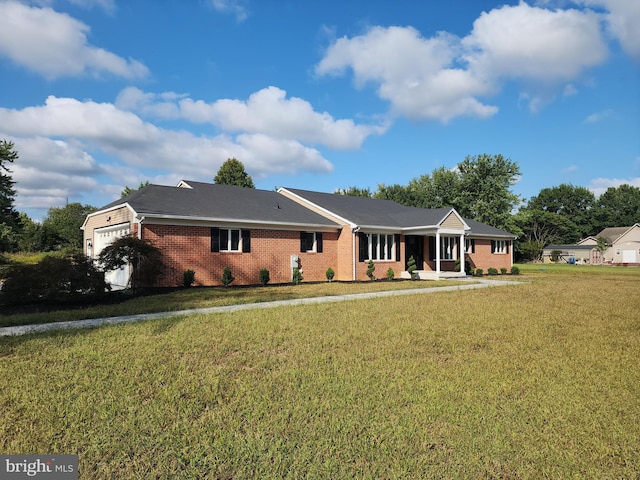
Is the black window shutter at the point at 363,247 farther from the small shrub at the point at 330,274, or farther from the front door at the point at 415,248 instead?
the front door at the point at 415,248

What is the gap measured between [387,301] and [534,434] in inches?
333

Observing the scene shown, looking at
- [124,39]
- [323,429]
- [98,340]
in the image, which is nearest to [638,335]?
[323,429]

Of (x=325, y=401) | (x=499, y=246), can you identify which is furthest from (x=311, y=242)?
(x=499, y=246)

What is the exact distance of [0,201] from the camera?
26484 millimetres

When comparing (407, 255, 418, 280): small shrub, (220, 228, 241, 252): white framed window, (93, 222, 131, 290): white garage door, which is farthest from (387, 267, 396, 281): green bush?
(93, 222, 131, 290): white garage door

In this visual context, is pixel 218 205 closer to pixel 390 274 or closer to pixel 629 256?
pixel 390 274

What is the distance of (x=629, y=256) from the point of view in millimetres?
60969

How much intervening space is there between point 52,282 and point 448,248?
2250 centimetres

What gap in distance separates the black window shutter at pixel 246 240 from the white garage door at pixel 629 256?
68.0 metres

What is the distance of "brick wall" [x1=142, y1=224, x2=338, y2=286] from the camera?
15.6m

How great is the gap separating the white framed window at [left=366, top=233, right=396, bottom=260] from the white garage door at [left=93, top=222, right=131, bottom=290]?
1220 cm

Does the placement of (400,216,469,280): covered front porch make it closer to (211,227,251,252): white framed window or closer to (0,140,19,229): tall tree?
(211,227,251,252): white framed window

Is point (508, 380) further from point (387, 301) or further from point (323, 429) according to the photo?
point (387, 301)

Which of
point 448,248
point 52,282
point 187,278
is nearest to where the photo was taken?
point 52,282
